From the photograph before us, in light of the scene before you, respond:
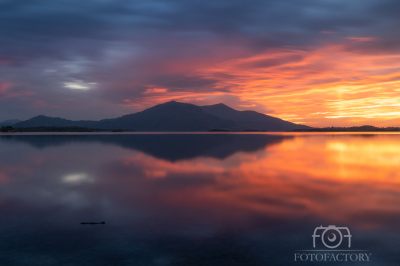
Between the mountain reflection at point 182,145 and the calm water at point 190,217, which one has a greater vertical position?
the mountain reflection at point 182,145

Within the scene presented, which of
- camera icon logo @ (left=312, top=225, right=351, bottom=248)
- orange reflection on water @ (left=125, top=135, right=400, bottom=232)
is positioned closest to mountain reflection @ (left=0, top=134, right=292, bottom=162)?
orange reflection on water @ (left=125, top=135, right=400, bottom=232)

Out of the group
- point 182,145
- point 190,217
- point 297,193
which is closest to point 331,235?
point 190,217

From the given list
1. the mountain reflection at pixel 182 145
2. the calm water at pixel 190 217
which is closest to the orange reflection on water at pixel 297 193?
the calm water at pixel 190 217

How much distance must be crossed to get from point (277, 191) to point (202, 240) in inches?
405

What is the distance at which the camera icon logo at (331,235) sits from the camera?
10406 millimetres

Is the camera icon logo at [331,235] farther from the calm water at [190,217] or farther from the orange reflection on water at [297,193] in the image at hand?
the orange reflection on water at [297,193]

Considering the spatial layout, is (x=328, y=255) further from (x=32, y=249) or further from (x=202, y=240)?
(x=32, y=249)

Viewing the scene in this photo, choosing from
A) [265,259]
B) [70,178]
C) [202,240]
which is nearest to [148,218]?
[202,240]

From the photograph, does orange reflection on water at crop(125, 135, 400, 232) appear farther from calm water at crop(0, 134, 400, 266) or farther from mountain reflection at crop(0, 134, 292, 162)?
mountain reflection at crop(0, 134, 292, 162)

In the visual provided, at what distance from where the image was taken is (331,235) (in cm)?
1109

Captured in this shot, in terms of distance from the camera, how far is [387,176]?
25.7 m

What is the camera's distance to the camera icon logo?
1041 centimetres

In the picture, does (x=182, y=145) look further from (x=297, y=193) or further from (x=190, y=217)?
(x=190, y=217)

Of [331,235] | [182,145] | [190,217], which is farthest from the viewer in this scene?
[182,145]
